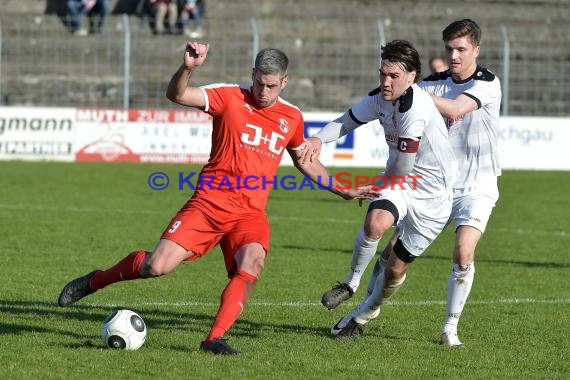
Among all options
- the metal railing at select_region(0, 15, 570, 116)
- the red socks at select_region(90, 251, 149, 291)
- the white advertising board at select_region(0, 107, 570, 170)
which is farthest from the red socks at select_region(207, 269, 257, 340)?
the metal railing at select_region(0, 15, 570, 116)

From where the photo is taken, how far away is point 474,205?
25.8ft

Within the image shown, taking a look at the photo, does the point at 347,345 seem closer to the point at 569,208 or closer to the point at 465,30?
the point at 465,30

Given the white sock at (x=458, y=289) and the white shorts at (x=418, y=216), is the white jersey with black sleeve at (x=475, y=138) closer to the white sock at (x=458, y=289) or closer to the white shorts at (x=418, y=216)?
the white shorts at (x=418, y=216)

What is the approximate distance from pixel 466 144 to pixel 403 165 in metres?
0.83

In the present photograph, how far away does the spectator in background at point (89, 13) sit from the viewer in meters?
27.4

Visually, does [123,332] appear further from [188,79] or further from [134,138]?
[134,138]

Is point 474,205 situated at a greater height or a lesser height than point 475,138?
lesser

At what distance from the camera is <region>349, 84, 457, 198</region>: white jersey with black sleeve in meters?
7.38

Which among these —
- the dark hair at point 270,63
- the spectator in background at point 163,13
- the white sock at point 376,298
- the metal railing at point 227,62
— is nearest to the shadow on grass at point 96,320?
the white sock at point 376,298

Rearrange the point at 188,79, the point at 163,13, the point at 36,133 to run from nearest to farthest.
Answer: the point at 188,79
the point at 36,133
the point at 163,13

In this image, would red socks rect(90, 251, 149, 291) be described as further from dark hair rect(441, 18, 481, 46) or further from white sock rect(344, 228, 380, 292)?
Result: dark hair rect(441, 18, 481, 46)

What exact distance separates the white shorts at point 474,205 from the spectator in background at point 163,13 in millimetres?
20080

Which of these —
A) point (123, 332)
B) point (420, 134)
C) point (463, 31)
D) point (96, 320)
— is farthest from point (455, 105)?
point (96, 320)

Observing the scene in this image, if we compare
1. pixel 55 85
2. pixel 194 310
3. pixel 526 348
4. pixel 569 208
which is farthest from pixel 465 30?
pixel 55 85
